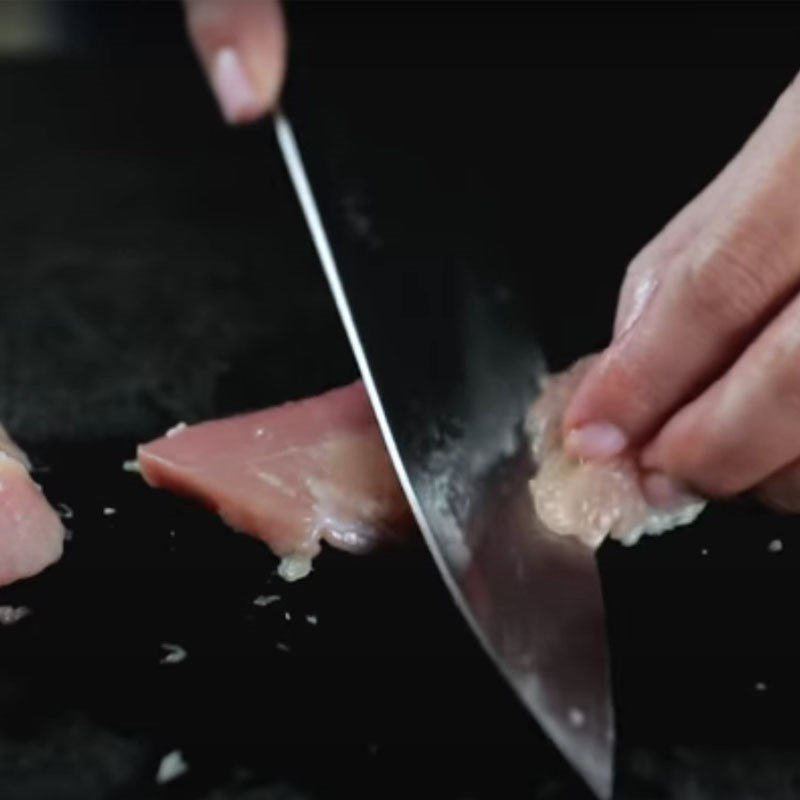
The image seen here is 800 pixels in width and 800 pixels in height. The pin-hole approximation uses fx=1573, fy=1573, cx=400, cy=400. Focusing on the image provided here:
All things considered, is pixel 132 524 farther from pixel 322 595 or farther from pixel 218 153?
pixel 218 153

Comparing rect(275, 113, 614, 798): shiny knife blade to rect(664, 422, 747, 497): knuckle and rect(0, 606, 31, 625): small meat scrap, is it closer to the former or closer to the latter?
rect(664, 422, 747, 497): knuckle

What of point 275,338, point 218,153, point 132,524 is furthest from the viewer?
point 218,153

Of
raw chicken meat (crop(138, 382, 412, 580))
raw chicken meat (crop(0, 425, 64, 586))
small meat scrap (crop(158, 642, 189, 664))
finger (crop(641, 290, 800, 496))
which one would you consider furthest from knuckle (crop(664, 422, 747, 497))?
raw chicken meat (crop(0, 425, 64, 586))

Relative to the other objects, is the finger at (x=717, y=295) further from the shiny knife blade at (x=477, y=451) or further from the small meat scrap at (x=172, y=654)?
the small meat scrap at (x=172, y=654)

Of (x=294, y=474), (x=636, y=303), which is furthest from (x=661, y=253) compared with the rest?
(x=294, y=474)

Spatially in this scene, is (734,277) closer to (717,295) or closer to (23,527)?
(717,295)

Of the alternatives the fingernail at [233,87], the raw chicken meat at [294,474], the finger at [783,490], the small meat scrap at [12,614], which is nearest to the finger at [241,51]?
the fingernail at [233,87]

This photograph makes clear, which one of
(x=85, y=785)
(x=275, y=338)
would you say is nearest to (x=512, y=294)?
(x=275, y=338)
